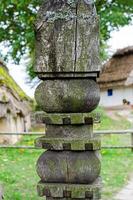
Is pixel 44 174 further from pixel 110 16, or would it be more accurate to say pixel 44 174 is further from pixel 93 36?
pixel 110 16

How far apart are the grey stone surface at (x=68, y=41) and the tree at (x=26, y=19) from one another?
46.4ft

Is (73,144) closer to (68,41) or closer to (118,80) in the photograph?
(68,41)

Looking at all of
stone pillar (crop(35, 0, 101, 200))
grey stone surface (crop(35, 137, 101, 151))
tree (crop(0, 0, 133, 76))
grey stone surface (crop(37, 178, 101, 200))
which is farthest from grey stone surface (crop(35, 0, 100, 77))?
tree (crop(0, 0, 133, 76))

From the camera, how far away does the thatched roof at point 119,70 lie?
32.4 metres

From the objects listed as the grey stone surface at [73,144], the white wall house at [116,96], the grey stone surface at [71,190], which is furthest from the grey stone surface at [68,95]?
the white wall house at [116,96]

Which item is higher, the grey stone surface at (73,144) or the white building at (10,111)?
the grey stone surface at (73,144)

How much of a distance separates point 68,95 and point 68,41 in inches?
11.6

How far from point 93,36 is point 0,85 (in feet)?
43.8

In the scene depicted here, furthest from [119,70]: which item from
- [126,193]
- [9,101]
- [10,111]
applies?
[126,193]

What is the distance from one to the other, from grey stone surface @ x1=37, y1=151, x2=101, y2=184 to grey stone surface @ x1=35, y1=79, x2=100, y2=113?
9.7 inches

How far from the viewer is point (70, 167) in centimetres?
236

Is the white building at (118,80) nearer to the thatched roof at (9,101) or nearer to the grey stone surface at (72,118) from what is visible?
the thatched roof at (9,101)

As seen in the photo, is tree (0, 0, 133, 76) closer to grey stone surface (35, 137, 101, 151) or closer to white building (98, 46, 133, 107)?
white building (98, 46, 133, 107)

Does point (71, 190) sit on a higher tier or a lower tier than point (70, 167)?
lower
